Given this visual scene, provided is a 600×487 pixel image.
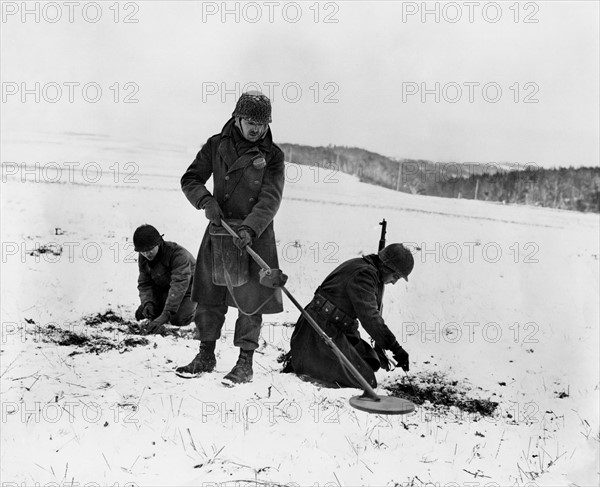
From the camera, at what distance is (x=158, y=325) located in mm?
3891

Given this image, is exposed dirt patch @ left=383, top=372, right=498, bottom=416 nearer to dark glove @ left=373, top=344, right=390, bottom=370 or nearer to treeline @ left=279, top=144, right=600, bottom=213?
dark glove @ left=373, top=344, right=390, bottom=370

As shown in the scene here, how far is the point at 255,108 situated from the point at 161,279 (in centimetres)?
127

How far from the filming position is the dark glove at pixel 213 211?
346 cm

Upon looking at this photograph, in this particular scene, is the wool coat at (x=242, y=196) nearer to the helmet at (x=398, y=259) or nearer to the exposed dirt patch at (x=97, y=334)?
the exposed dirt patch at (x=97, y=334)

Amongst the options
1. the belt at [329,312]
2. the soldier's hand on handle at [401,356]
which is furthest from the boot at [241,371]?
the soldier's hand on handle at [401,356]

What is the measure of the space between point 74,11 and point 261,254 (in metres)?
2.17

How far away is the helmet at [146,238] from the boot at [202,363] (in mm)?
714

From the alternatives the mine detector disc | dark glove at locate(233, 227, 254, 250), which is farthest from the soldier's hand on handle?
dark glove at locate(233, 227, 254, 250)

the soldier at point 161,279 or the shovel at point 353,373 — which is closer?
the shovel at point 353,373

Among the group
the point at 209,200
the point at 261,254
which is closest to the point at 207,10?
the point at 209,200

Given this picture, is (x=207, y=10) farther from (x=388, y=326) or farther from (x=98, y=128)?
(x=388, y=326)

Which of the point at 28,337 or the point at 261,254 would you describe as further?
the point at 28,337

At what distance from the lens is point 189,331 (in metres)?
3.86

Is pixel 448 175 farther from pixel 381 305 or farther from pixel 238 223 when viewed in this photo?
pixel 238 223
